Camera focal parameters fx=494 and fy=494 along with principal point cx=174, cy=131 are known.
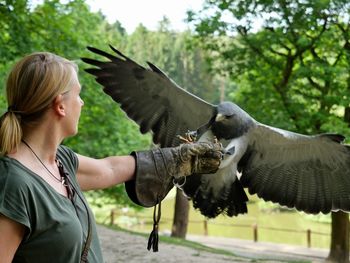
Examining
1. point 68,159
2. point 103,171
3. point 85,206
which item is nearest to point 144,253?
point 103,171

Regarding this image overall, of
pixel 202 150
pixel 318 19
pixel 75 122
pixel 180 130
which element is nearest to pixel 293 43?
pixel 318 19

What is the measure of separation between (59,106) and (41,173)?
0.22 metres

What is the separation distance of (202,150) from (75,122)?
95 cm

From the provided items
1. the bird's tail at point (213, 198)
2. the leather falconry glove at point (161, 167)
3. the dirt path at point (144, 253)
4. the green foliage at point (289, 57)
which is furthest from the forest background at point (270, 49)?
the leather falconry glove at point (161, 167)

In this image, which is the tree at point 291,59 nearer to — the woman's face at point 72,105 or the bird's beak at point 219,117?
the bird's beak at point 219,117

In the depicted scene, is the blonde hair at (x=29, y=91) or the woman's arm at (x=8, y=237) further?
the blonde hair at (x=29, y=91)

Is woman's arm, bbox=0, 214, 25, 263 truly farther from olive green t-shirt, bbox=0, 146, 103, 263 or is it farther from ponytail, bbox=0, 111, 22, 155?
ponytail, bbox=0, 111, 22, 155

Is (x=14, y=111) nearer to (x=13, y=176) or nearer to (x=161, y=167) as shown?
(x=13, y=176)

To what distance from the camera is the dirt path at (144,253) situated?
23.0 feet

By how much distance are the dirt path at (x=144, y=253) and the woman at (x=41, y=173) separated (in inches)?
213

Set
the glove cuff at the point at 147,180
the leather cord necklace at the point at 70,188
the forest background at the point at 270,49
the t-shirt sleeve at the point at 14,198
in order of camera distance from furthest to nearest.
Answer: the forest background at the point at 270,49 < the glove cuff at the point at 147,180 < the leather cord necklace at the point at 70,188 < the t-shirt sleeve at the point at 14,198

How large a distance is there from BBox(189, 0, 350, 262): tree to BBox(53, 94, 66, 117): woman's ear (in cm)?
820

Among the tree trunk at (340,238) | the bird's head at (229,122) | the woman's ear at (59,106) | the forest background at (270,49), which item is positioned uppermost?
the forest background at (270,49)

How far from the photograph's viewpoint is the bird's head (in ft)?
12.9
